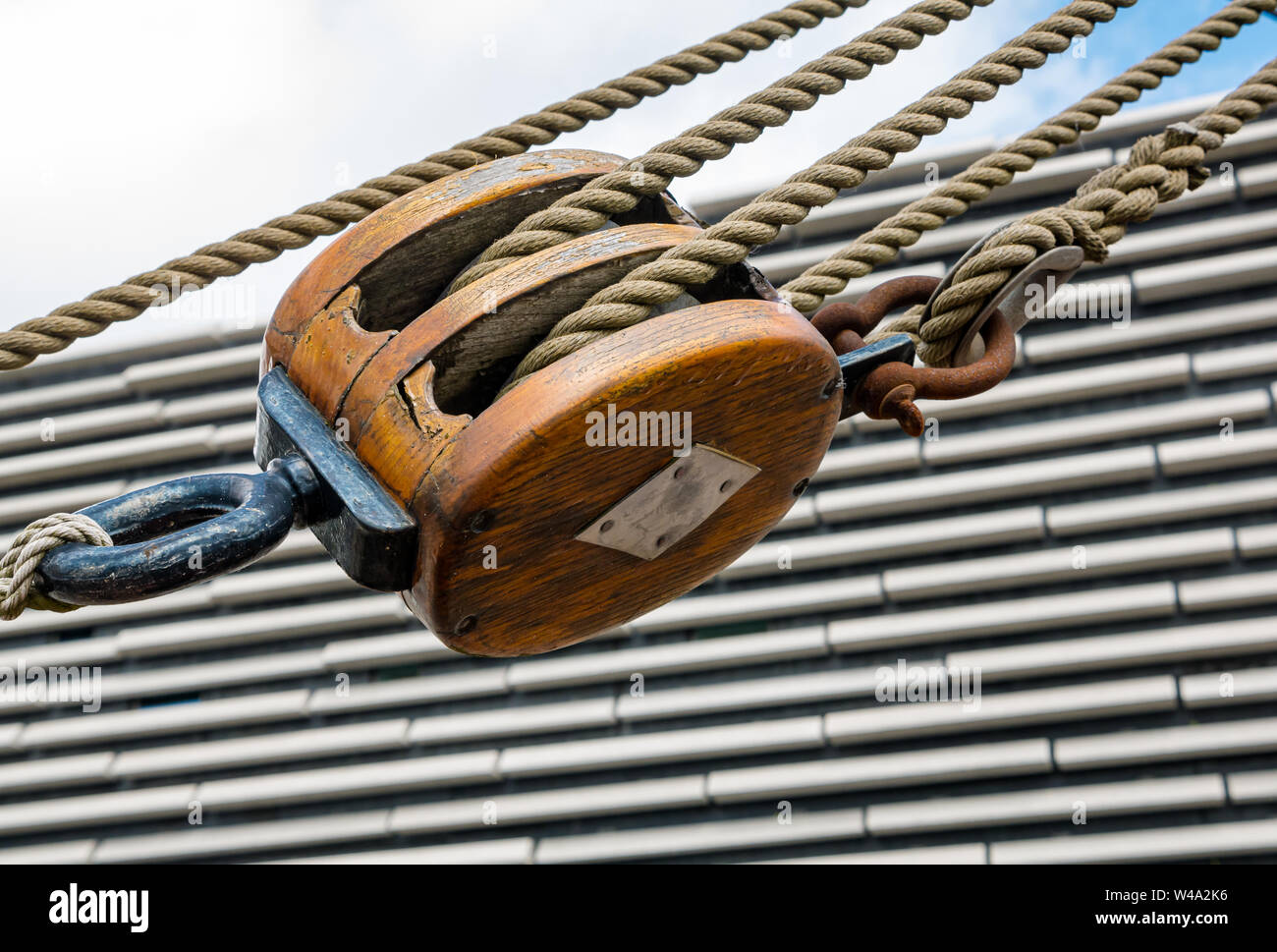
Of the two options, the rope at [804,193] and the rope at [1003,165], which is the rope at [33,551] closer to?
the rope at [804,193]

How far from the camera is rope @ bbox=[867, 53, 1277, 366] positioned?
4.20 ft

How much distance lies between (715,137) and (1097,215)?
451mm

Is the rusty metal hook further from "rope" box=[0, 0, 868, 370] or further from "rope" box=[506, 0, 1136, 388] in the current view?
"rope" box=[0, 0, 868, 370]

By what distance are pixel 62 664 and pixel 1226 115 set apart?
24.8ft

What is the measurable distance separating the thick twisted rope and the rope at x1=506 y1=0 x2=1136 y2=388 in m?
0.08

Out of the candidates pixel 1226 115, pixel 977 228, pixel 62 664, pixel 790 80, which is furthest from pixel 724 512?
pixel 62 664

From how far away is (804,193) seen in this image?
126 cm

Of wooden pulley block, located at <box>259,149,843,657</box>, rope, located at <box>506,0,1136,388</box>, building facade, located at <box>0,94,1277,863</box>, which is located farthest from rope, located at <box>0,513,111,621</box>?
building facade, located at <box>0,94,1277,863</box>

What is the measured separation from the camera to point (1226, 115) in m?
1.50

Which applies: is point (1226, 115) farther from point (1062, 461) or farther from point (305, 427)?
point (1062, 461)

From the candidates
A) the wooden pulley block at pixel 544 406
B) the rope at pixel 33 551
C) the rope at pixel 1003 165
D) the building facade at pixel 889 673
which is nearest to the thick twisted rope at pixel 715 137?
the wooden pulley block at pixel 544 406

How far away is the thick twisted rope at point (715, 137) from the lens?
46.3 inches

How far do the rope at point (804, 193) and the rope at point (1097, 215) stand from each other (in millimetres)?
155

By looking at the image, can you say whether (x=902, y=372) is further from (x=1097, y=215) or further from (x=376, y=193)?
(x=376, y=193)
